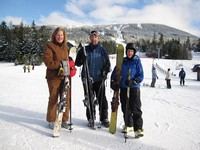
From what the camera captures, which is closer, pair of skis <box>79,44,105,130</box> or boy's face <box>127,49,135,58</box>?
boy's face <box>127,49,135,58</box>

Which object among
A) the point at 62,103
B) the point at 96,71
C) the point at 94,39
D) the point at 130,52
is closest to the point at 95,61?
the point at 96,71

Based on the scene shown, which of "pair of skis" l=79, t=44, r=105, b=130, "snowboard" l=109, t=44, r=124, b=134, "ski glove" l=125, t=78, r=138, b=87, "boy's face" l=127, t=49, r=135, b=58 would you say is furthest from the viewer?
Result: "pair of skis" l=79, t=44, r=105, b=130

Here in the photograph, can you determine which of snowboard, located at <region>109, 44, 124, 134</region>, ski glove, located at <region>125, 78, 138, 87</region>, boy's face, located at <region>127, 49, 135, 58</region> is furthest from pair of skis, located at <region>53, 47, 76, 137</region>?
boy's face, located at <region>127, 49, 135, 58</region>

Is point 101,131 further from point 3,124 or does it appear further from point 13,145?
point 3,124

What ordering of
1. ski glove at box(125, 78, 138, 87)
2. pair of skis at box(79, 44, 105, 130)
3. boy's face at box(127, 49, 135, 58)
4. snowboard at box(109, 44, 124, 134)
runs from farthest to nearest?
pair of skis at box(79, 44, 105, 130)
snowboard at box(109, 44, 124, 134)
boy's face at box(127, 49, 135, 58)
ski glove at box(125, 78, 138, 87)

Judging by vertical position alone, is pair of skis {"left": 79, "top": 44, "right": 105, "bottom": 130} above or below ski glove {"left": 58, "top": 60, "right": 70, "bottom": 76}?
below

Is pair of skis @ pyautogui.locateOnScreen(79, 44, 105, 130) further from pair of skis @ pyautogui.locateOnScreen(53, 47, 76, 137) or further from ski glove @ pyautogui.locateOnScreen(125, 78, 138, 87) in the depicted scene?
ski glove @ pyautogui.locateOnScreen(125, 78, 138, 87)

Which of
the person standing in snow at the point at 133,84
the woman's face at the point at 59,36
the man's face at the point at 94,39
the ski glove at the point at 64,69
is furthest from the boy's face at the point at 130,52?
the woman's face at the point at 59,36

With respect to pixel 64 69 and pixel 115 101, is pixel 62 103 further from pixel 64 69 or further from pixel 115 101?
pixel 115 101

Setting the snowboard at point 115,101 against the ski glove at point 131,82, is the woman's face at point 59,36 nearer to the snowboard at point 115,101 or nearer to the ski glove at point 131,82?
the snowboard at point 115,101

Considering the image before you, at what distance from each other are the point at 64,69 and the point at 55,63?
212mm

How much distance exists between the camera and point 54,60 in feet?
15.1

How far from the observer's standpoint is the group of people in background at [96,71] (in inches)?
177

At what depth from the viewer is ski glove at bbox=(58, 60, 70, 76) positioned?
14.7 feet
